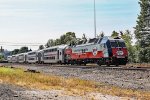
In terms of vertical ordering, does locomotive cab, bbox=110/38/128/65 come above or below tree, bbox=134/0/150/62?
below

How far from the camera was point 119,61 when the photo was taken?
41.0 m

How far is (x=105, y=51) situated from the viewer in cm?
4156

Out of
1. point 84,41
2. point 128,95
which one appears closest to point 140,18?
point 84,41

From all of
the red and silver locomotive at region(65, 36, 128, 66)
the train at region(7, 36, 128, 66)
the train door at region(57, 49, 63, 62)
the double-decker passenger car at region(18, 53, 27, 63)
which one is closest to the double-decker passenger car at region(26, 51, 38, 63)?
the double-decker passenger car at region(18, 53, 27, 63)

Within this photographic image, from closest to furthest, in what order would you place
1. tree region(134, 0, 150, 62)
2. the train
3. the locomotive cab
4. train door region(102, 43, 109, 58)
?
the locomotive cab
the train
train door region(102, 43, 109, 58)
tree region(134, 0, 150, 62)

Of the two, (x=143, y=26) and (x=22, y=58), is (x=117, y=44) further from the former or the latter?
(x=22, y=58)

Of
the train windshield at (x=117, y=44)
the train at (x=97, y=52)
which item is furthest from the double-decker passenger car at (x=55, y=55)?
the train windshield at (x=117, y=44)

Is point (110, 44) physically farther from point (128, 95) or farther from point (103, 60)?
point (128, 95)

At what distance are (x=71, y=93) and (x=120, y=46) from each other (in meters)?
27.3

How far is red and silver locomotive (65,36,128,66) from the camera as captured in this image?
4100 cm

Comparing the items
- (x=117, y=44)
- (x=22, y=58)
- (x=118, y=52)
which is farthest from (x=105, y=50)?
(x=22, y=58)

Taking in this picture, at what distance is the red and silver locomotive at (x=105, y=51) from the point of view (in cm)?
4100

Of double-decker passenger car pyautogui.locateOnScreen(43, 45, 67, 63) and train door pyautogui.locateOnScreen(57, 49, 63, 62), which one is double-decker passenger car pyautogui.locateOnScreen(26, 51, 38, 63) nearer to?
double-decker passenger car pyautogui.locateOnScreen(43, 45, 67, 63)

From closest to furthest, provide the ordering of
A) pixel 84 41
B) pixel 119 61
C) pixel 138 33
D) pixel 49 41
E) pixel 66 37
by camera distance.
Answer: pixel 119 61 → pixel 84 41 → pixel 138 33 → pixel 66 37 → pixel 49 41
